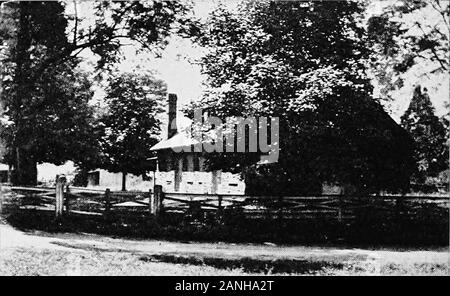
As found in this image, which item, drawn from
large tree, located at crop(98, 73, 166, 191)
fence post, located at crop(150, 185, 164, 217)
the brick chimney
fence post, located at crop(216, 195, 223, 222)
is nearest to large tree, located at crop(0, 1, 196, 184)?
large tree, located at crop(98, 73, 166, 191)

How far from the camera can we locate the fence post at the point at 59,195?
1036 cm

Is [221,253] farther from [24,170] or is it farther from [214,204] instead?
[24,170]

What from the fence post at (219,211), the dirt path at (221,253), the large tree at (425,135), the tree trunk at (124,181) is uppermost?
the large tree at (425,135)

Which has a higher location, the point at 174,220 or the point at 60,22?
the point at 60,22

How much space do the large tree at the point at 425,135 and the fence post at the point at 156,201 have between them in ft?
21.5

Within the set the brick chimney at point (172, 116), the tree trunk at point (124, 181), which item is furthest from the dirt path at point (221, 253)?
the brick chimney at point (172, 116)

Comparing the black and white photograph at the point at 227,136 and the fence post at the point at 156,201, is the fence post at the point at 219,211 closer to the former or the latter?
the black and white photograph at the point at 227,136

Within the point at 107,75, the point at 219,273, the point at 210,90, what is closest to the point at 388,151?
the point at 210,90

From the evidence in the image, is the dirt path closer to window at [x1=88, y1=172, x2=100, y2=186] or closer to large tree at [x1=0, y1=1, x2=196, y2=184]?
window at [x1=88, y1=172, x2=100, y2=186]

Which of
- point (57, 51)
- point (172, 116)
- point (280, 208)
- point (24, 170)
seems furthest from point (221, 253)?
point (57, 51)

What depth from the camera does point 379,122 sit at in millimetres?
10867

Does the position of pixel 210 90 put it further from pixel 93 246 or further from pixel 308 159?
pixel 93 246

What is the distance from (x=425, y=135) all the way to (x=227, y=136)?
5.23 m

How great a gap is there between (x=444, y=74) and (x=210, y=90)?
550cm
